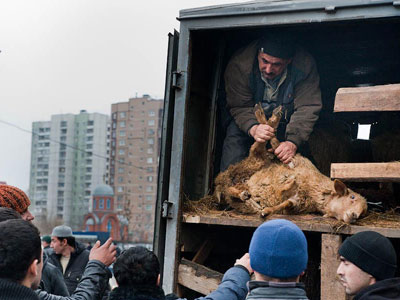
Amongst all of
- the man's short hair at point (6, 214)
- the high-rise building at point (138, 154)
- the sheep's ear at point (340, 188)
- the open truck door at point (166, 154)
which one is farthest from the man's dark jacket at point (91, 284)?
the high-rise building at point (138, 154)

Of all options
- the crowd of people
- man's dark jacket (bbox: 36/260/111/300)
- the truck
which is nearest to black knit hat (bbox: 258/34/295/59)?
the truck

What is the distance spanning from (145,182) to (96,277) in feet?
223

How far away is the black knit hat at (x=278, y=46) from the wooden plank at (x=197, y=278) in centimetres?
217

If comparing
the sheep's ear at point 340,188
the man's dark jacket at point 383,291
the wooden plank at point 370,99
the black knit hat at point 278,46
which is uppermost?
the black knit hat at point 278,46

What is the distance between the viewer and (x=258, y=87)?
6238mm

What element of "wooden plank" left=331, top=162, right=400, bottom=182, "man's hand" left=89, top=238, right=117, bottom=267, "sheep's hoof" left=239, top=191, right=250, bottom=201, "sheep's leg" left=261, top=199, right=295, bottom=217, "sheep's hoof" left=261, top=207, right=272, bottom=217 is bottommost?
"man's hand" left=89, top=238, right=117, bottom=267

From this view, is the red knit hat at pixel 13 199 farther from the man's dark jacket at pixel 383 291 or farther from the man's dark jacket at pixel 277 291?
the man's dark jacket at pixel 383 291

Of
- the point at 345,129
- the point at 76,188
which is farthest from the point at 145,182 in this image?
the point at 345,129

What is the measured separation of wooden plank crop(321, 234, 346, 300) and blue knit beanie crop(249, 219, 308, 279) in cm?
195

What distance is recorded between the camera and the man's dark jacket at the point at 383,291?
9.86 ft

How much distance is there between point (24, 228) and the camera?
262cm

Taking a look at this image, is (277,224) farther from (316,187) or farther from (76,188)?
(76,188)

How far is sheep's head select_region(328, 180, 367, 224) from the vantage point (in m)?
4.90

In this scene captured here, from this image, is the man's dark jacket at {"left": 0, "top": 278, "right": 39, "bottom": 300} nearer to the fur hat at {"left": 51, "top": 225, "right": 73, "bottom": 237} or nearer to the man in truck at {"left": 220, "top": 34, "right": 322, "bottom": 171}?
the man in truck at {"left": 220, "top": 34, "right": 322, "bottom": 171}
